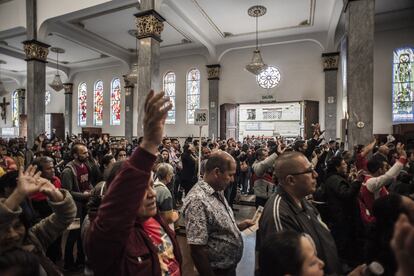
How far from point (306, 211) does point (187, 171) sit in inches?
206

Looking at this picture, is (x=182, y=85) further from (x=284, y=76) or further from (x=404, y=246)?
(x=404, y=246)

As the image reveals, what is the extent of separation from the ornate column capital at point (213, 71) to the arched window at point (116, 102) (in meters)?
6.56

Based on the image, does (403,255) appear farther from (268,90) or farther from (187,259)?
(268,90)

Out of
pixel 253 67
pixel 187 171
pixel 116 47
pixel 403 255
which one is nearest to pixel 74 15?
pixel 116 47

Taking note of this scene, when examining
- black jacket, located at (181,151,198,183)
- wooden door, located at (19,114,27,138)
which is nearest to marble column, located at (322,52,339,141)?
black jacket, located at (181,151,198,183)

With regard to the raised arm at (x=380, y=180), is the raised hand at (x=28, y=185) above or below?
above

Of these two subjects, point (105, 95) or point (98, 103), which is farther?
point (98, 103)

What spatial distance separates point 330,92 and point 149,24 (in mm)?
8823

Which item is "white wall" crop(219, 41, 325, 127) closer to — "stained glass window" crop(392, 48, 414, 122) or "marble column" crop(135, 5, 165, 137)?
"stained glass window" crop(392, 48, 414, 122)

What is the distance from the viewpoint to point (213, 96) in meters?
15.3

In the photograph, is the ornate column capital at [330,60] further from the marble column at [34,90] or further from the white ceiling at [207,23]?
the marble column at [34,90]

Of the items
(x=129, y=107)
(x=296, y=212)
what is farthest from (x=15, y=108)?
(x=296, y=212)

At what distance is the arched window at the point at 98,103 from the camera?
62.6 feet

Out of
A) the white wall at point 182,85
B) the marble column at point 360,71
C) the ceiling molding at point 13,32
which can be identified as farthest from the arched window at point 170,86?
the marble column at point 360,71
